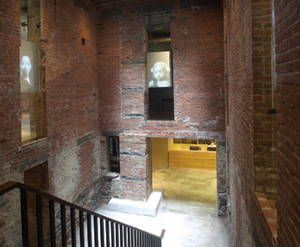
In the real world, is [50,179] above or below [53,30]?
below

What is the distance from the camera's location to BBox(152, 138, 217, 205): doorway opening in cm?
1016

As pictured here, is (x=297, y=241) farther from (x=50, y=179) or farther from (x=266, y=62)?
(x=50, y=179)

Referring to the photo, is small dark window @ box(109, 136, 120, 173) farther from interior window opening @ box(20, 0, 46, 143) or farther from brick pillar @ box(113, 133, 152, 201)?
interior window opening @ box(20, 0, 46, 143)

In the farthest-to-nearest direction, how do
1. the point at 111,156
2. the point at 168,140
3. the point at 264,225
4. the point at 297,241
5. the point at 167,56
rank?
the point at 168,140 → the point at 111,156 → the point at 167,56 → the point at 264,225 → the point at 297,241

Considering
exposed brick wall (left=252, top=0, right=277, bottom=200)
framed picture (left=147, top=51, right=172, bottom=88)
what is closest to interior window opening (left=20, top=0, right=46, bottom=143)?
framed picture (left=147, top=51, right=172, bottom=88)

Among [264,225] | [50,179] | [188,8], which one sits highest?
[188,8]

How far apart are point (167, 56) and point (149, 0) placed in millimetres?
1778

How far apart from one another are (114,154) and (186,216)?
10.5 ft

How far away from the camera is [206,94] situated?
7953 millimetres

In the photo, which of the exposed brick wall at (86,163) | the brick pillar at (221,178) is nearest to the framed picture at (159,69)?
the brick pillar at (221,178)

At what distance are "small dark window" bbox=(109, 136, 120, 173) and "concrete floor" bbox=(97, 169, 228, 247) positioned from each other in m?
1.49

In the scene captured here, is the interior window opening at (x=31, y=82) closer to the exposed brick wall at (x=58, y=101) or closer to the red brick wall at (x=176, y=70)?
the exposed brick wall at (x=58, y=101)

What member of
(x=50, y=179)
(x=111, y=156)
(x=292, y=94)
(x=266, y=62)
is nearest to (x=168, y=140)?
(x=111, y=156)

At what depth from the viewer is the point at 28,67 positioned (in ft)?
19.2
